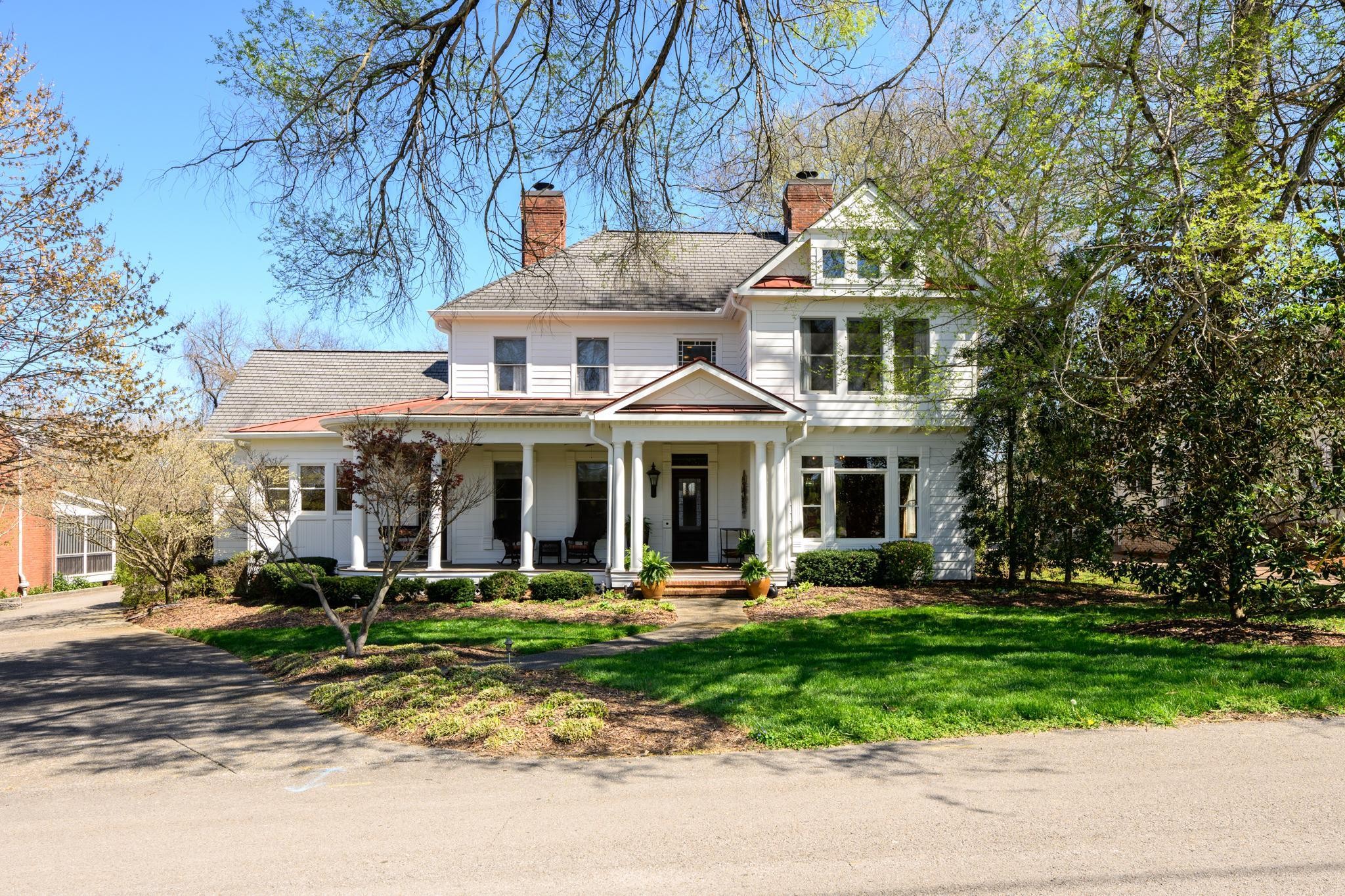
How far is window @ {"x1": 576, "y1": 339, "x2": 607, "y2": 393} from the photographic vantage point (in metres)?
20.4

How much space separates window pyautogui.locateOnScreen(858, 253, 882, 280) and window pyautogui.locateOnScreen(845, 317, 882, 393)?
1.07m

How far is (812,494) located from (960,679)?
33.6 feet

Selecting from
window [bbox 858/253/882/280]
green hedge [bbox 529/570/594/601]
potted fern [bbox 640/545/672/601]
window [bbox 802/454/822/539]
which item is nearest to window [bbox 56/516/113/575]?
green hedge [bbox 529/570/594/601]

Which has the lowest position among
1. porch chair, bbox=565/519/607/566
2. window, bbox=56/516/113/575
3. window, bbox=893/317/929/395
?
window, bbox=56/516/113/575

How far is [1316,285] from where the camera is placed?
411 inches

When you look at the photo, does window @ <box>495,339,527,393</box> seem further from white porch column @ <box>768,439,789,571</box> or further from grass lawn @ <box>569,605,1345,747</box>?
grass lawn @ <box>569,605,1345,747</box>

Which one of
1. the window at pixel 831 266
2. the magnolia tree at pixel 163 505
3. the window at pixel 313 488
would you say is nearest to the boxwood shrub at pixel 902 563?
the window at pixel 831 266

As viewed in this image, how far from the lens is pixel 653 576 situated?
16.4 m

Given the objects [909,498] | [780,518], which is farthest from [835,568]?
[909,498]

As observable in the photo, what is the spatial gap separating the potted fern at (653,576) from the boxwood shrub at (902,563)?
4810 millimetres

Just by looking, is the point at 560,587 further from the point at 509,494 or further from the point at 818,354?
the point at 818,354

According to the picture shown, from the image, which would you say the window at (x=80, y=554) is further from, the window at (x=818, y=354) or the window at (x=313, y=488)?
the window at (x=818, y=354)

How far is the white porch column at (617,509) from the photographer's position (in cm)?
1720

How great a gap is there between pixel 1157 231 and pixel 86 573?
3240 cm
